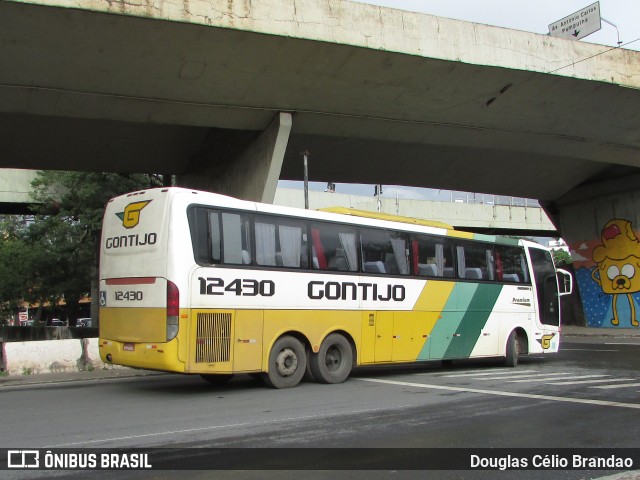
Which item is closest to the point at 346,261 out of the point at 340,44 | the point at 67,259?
the point at 340,44

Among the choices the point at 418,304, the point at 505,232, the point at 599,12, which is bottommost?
the point at 418,304

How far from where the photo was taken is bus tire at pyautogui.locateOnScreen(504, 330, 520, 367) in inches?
595

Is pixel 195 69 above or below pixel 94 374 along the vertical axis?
above

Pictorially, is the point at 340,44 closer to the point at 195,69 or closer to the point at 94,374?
the point at 195,69

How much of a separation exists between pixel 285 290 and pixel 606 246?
80.4ft

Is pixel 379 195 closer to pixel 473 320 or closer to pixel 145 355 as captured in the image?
pixel 473 320

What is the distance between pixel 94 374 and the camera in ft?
45.4

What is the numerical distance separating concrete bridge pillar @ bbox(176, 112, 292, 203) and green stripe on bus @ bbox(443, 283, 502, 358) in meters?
7.07

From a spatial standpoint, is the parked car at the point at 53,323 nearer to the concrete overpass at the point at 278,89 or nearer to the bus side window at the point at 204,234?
the concrete overpass at the point at 278,89

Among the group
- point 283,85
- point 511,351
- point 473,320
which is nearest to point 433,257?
point 473,320

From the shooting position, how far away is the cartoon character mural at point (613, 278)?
1145 inches

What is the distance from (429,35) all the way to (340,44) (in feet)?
8.66

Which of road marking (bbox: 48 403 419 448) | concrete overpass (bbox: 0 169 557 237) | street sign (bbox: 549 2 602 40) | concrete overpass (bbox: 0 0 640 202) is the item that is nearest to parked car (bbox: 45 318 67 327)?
concrete overpass (bbox: 0 169 557 237)

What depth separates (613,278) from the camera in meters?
30.0
